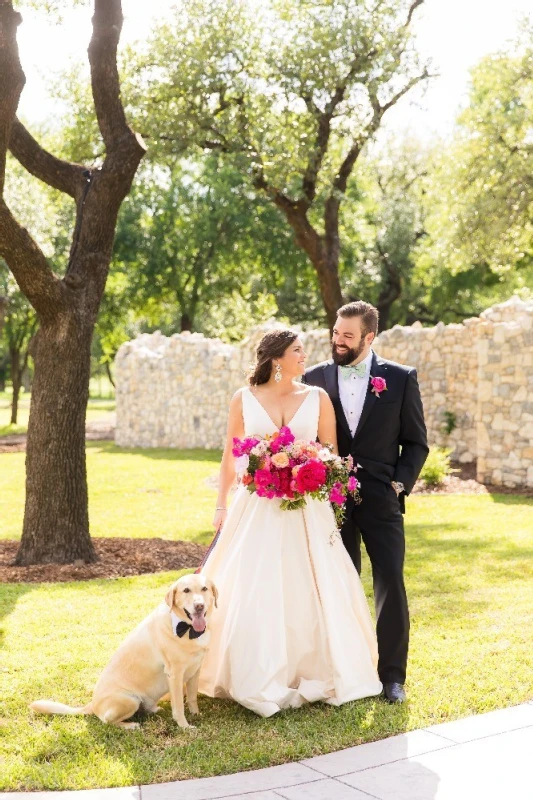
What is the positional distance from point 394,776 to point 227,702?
1518 millimetres

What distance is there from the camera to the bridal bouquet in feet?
18.4

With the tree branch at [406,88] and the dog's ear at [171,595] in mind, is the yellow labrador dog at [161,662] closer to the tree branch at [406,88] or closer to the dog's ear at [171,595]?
the dog's ear at [171,595]

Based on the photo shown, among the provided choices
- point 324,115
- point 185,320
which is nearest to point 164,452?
point 324,115

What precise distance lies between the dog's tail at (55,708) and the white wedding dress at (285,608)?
70cm

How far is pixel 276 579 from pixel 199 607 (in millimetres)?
659

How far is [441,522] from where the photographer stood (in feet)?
45.3

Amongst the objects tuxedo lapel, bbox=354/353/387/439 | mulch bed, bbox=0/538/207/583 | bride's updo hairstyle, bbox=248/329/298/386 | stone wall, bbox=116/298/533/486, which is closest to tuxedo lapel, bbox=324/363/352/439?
tuxedo lapel, bbox=354/353/387/439

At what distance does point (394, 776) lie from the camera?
4.70m

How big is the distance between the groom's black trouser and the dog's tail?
69.1 inches

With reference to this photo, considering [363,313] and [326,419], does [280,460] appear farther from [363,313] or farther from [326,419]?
[363,313]

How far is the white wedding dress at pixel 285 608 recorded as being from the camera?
5.72m

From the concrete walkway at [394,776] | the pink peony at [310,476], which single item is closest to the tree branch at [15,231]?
the pink peony at [310,476]

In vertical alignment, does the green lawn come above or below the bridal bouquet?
below

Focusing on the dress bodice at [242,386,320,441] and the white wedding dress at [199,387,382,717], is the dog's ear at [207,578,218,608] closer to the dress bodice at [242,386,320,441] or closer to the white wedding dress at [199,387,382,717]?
the white wedding dress at [199,387,382,717]
